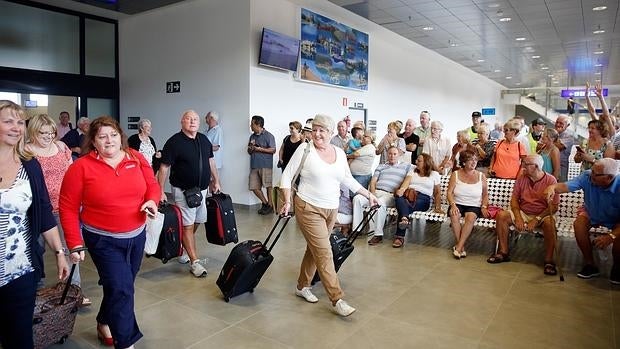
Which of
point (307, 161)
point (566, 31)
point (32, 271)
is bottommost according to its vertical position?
point (32, 271)

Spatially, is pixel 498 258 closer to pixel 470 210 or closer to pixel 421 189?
pixel 470 210

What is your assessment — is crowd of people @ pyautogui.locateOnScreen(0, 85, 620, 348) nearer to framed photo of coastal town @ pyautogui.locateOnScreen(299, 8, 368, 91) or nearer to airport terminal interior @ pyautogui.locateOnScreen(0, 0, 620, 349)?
airport terminal interior @ pyautogui.locateOnScreen(0, 0, 620, 349)

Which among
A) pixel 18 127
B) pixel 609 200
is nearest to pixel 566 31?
pixel 609 200

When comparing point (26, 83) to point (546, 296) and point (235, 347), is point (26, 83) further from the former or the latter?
point (546, 296)

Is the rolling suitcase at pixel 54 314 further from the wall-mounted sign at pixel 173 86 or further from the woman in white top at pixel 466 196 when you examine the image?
the wall-mounted sign at pixel 173 86

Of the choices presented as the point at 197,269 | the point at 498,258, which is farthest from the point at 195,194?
the point at 498,258

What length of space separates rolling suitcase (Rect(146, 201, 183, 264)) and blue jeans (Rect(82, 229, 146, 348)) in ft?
5.16

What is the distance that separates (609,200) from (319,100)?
6.20m

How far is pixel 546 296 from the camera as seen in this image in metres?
3.90

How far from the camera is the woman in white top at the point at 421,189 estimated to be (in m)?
5.68

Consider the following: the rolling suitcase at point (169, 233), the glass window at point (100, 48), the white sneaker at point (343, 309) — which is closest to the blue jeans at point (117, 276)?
the white sneaker at point (343, 309)

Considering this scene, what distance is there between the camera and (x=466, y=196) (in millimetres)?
5324

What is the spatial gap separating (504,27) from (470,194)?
713 cm

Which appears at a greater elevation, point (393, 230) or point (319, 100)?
point (319, 100)
